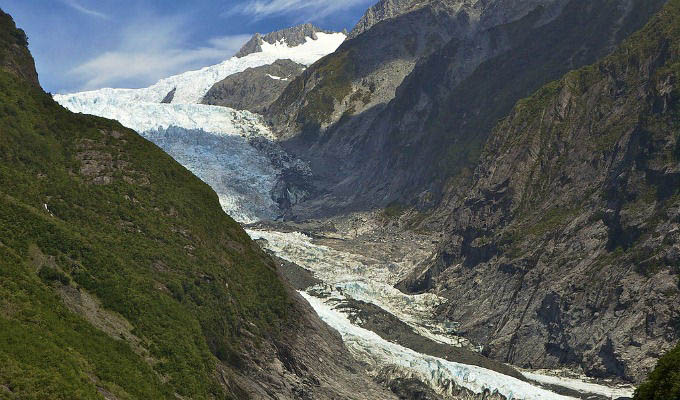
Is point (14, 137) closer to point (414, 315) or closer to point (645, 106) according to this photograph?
point (414, 315)

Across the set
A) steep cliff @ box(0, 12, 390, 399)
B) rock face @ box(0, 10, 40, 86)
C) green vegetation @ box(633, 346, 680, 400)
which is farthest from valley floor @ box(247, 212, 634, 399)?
green vegetation @ box(633, 346, 680, 400)

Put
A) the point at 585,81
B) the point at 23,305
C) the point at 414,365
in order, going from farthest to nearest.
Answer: the point at 585,81 < the point at 414,365 < the point at 23,305

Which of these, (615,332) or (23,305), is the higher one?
(615,332)

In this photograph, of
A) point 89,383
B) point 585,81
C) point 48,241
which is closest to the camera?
point 89,383

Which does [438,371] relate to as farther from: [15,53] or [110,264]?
[15,53]

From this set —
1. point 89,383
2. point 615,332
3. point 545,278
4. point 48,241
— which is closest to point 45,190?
point 48,241

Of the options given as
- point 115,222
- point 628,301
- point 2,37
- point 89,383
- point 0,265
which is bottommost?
point 89,383

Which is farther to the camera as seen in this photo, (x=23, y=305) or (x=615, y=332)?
(x=615, y=332)
